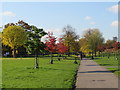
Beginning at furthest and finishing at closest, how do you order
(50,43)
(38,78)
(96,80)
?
(50,43) < (38,78) < (96,80)

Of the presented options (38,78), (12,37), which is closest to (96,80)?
(38,78)

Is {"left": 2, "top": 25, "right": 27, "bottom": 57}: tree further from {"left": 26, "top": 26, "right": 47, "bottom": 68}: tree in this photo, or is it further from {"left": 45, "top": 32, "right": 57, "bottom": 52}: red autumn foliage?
{"left": 26, "top": 26, "right": 47, "bottom": 68}: tree

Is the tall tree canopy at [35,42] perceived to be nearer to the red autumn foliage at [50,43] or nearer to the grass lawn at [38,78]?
the grass lawn at [38,78]

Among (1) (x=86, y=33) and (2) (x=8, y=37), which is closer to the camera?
(2) (x=8, y=37)

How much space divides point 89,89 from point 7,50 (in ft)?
221

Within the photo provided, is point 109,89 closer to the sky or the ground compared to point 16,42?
closer to the ground

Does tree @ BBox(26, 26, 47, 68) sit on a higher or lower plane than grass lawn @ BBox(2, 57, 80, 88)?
higher

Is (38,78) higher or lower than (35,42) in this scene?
lower

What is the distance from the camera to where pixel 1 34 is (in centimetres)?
6756

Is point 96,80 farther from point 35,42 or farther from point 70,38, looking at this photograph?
point 70,38

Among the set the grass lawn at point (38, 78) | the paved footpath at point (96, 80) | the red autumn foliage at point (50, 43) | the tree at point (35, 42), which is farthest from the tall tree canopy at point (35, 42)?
the red autumn foliage at point (50, 43)

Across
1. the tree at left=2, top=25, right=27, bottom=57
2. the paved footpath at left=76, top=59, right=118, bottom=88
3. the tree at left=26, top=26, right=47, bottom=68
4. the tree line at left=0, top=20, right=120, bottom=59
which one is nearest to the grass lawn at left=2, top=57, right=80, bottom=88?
the paved footpath at left=76, top=59, right=118, bottom=88

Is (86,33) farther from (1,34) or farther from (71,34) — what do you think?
(1,34)

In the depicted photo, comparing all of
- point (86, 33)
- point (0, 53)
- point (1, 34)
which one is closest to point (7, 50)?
point (0, 53)
